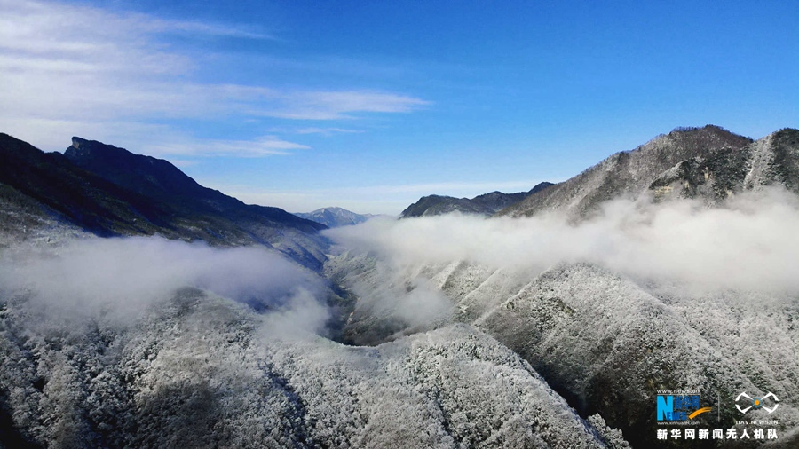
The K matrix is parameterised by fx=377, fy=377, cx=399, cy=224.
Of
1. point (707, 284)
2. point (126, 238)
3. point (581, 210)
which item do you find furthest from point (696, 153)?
point (126, 238)

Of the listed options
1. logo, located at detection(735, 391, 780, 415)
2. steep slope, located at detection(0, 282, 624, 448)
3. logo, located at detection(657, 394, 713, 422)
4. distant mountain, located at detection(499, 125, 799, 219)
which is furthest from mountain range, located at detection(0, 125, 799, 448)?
logo, located at detection(657, 394, 713, 422)

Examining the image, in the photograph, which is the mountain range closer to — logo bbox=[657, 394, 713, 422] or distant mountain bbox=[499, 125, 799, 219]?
distant mountain bbox=[499, 125, 799, 219]

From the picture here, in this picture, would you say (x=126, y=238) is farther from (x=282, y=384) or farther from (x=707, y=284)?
(x=707, y=284)

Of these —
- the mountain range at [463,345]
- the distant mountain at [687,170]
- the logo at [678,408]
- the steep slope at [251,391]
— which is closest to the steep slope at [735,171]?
the distant mountain at [687,170]

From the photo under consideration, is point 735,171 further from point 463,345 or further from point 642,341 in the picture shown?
point 463,345

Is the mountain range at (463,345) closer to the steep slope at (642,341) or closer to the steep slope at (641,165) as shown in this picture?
the steep slope at (642,341)
